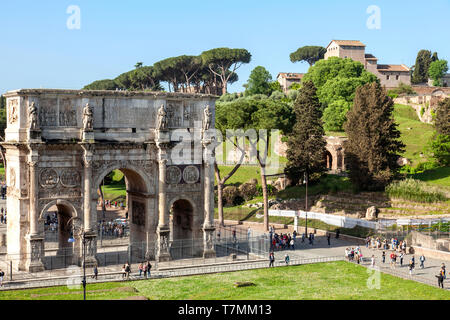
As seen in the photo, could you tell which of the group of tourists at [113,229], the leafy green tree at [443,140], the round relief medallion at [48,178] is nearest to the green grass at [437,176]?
the leafy green tree at [443,140]

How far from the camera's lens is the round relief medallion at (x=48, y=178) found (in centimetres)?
4375

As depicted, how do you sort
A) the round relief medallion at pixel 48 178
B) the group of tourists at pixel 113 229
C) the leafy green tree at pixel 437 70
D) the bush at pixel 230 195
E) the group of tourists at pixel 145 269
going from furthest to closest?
the leafy green tree at pixel 437 70
the bush at pixel 230 195
the group of tourists at pixel 113 229
the round relief medallion at pixel 48 178
the group of tourists at pixel 145 269

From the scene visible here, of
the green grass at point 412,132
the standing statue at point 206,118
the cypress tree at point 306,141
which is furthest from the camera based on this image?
the green grass at point 412,132

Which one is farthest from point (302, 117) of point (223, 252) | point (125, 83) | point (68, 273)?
point (125, 83)

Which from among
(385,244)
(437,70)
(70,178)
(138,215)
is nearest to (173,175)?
(138,215)

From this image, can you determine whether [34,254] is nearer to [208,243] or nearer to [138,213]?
[138,213]

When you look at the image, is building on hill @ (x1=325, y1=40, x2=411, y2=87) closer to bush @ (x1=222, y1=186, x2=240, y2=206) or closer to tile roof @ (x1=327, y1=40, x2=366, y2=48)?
tile roof @ (x1=327, y1=40, x2=366, y2=48)

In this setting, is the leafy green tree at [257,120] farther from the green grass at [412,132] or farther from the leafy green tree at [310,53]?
the leafy green tree at [310,53]

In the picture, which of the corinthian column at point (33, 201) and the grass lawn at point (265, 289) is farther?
the corinthian column at point (33, 201)

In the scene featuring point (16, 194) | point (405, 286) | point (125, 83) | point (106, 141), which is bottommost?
point (405, 286)

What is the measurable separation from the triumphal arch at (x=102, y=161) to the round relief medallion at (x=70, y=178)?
0.07 m

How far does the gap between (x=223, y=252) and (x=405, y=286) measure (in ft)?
51.9
